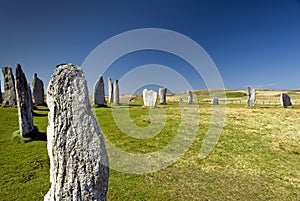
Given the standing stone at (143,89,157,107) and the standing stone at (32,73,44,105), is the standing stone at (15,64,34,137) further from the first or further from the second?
the standing stone at (143,89,157,107)

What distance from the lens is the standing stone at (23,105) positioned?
1281cm

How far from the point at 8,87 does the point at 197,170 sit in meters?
24.0

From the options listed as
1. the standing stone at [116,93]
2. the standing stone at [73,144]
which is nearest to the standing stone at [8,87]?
the standing stone at [116,93]

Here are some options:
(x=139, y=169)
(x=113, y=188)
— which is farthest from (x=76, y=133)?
(x=139, y=169)

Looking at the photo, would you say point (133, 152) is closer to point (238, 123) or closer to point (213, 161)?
point (213, 161)

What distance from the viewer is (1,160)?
33.1ft

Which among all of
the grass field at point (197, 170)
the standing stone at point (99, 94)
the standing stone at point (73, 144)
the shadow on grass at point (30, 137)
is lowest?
the grass field at point (197, 170)

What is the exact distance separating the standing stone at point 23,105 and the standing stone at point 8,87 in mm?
13044

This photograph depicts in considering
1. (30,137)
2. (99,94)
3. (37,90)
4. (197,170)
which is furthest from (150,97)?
(197,170)

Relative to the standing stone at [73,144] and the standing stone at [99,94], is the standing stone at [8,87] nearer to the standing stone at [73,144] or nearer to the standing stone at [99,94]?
the standing stone at [99,94]

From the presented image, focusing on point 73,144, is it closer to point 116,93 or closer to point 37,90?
point 37,90

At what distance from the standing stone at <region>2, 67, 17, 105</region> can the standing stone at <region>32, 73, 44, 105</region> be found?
4.27 m

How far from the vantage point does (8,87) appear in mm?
24125

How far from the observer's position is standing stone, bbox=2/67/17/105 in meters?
24.0
